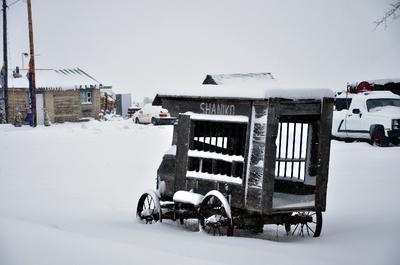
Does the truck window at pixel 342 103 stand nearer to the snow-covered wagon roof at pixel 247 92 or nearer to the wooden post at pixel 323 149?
the wooden post at pixel 323 149

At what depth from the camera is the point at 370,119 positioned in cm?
1725

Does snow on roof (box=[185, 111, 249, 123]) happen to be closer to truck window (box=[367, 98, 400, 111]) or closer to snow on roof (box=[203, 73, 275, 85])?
snow on roof (box=[203, 73, 275, 85])

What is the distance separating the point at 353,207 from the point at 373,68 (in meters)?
65.4

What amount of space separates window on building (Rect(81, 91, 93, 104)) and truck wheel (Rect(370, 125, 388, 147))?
25.1m

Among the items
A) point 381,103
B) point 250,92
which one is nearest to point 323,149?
point 250,92

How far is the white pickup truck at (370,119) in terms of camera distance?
55.1ft

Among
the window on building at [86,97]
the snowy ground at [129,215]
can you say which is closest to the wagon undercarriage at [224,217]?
the snowy ground at [129,215]

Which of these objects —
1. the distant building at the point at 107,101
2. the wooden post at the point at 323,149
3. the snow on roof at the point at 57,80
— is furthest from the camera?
the distant building at the point at 107,101

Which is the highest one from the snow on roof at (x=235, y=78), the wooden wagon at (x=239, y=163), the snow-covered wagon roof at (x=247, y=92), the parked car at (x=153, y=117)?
the snow on roof at (x=235, y=78)

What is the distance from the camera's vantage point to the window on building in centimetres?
3625

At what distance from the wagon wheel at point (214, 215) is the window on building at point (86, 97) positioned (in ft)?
104

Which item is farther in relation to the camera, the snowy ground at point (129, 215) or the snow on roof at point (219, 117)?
the snow on roof at point (219, 117)

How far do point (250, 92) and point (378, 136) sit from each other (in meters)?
12.7

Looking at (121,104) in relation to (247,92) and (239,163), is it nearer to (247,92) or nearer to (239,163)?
(239,163)
